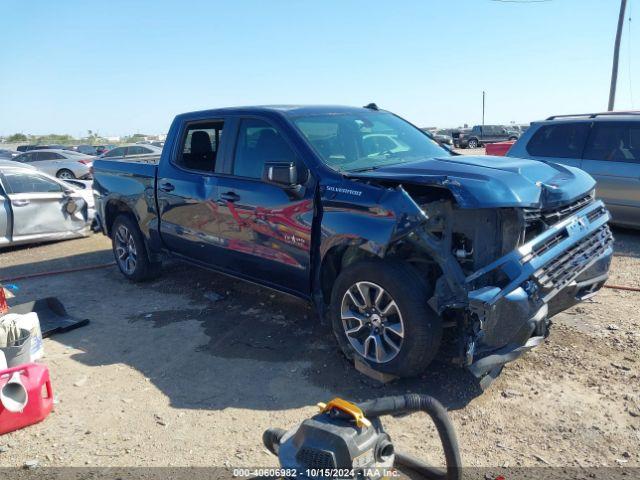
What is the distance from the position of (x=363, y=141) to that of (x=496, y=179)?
58.5 inches

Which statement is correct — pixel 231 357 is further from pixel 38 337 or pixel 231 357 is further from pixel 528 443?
pixel 528 443

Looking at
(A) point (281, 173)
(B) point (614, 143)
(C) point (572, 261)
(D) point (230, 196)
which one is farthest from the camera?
(B) point (614, 143)

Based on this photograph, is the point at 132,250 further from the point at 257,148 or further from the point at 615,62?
the point at 615,62

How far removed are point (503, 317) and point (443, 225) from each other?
724 mm

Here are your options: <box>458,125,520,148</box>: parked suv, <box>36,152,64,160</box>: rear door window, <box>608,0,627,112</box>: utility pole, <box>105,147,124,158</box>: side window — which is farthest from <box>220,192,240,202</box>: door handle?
<box>458,125,520,148</box>: parked suv

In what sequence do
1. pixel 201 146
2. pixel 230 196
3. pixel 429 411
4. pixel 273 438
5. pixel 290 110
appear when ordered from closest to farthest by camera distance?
pixel 429 411 < pixel 273 438 < pixel 290 110 < pixel 230 196 < pixel 201 146

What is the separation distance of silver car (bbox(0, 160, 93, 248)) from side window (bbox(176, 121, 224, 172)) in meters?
4.38

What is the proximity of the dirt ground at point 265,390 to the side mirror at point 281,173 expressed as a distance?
1.39 meters

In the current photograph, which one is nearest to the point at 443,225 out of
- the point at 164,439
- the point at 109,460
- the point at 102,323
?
the point at 164,439

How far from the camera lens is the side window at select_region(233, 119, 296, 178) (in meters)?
4.64

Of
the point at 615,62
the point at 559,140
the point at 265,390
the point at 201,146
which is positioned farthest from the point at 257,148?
the point at 615,62

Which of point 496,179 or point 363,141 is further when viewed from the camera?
point 363,141

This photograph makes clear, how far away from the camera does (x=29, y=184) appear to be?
9.00 metres

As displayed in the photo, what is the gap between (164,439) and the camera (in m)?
3.36
